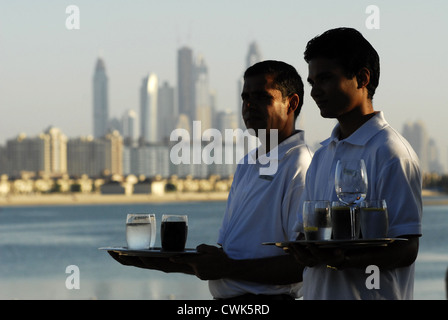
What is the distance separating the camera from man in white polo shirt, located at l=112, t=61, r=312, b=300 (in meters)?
3.37

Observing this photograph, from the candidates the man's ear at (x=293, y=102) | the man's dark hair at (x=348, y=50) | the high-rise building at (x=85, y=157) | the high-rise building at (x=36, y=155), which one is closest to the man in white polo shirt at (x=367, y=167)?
the man's dark hair at (x=348, y=50)

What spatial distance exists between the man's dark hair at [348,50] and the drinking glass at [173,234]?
0.87m

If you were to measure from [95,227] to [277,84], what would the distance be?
213 ft

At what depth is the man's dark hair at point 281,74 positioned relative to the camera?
12.1 feet

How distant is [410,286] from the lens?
2.78 metres

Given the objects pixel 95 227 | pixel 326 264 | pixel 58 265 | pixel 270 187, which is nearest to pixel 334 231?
pixel 326 264

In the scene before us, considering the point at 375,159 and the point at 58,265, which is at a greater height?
the point at 375,159

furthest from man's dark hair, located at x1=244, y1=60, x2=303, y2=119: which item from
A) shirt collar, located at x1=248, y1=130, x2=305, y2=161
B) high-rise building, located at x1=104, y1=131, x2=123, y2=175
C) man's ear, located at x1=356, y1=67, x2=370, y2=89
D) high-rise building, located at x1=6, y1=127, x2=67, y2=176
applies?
high-rise building, located at x1=104, y1=131, x2=123, y2=175

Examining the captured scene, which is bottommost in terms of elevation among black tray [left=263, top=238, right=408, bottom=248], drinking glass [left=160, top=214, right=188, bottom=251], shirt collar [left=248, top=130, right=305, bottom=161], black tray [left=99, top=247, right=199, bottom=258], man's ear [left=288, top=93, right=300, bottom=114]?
black tray [left=99, top=247, right=199, bottom=258]

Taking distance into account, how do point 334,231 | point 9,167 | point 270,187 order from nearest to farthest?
point 334,231 < point 270,187 < point 9,167

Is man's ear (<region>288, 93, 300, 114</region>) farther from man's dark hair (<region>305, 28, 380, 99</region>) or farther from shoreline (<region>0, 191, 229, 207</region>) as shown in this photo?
shoreline (<region>0, 191, 229, 207</region>)

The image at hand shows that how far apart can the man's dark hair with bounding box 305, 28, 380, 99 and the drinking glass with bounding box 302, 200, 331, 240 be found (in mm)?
443

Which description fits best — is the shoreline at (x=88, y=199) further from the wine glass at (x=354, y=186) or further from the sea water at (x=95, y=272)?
the wine glass at (x=354, y=186)
